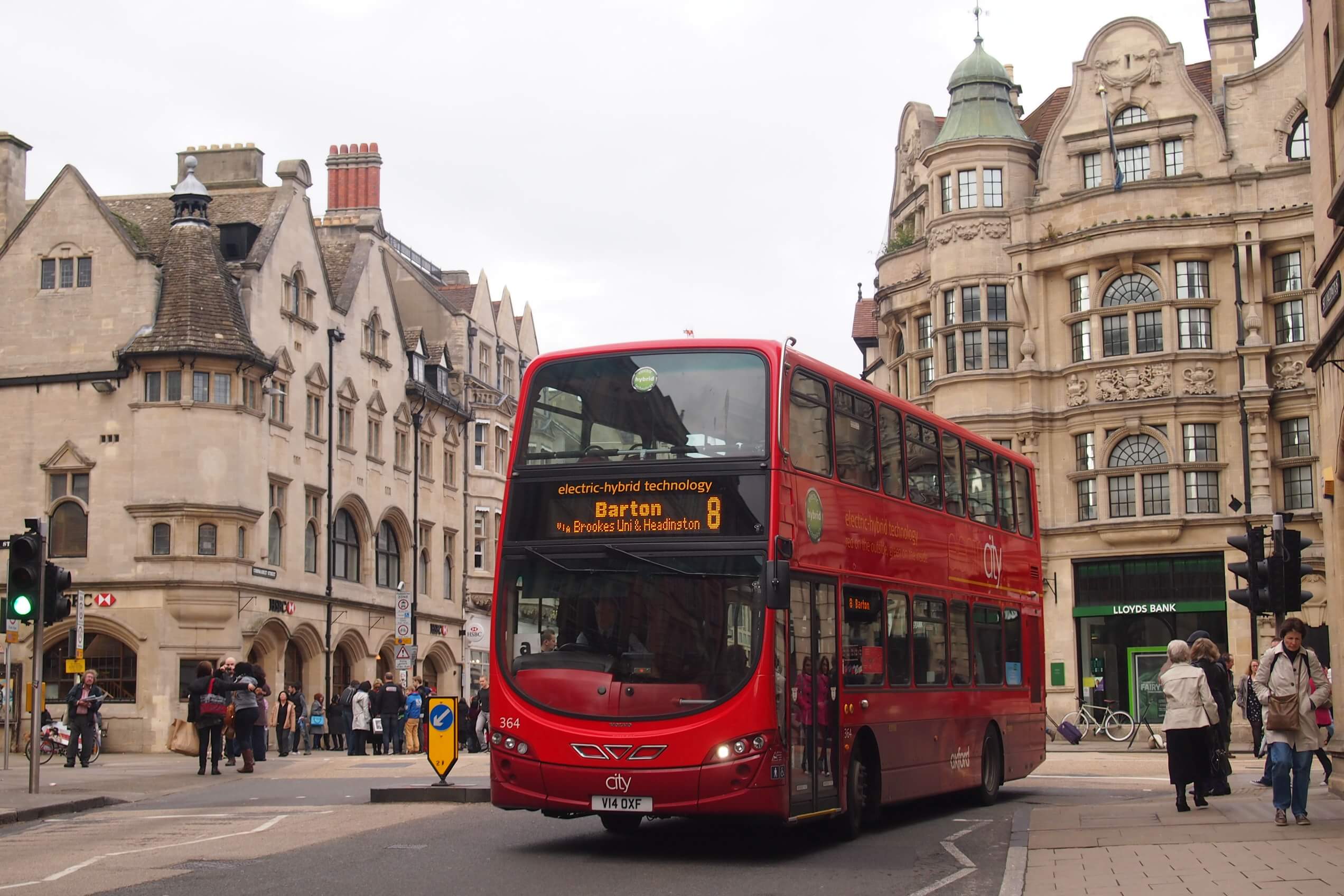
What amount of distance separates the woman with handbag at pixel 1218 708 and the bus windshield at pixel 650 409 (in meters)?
6.17

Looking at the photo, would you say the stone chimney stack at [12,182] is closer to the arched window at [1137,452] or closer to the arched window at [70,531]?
the arched window at [70,531]

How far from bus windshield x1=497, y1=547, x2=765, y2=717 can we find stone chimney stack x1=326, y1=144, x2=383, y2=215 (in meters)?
46.1

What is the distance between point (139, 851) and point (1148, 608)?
33.6 metres

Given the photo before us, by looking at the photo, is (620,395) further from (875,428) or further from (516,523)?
(875,428)

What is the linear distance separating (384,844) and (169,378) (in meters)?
28.5

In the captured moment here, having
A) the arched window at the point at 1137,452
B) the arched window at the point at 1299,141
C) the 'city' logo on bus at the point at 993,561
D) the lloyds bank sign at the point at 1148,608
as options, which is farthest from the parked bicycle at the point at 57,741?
the arched window at the point at 1299,141

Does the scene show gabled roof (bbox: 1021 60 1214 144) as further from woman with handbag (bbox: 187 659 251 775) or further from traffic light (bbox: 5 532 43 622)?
traffic light (bbox: 5 532 43 622)

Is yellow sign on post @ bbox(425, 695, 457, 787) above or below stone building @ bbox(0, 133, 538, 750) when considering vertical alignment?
below

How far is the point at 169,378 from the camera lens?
133 ft

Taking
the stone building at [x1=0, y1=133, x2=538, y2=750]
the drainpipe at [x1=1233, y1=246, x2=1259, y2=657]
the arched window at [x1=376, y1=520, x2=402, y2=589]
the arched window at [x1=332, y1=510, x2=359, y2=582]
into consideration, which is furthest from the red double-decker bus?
the arched window at [x1=376, y1=520, x2=402, y2=589]

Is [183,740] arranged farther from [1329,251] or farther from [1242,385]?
[1329,251]

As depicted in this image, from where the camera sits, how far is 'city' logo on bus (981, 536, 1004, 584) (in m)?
19.3


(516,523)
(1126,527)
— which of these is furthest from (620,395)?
(1126,527)

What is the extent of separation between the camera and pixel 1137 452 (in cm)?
4381
